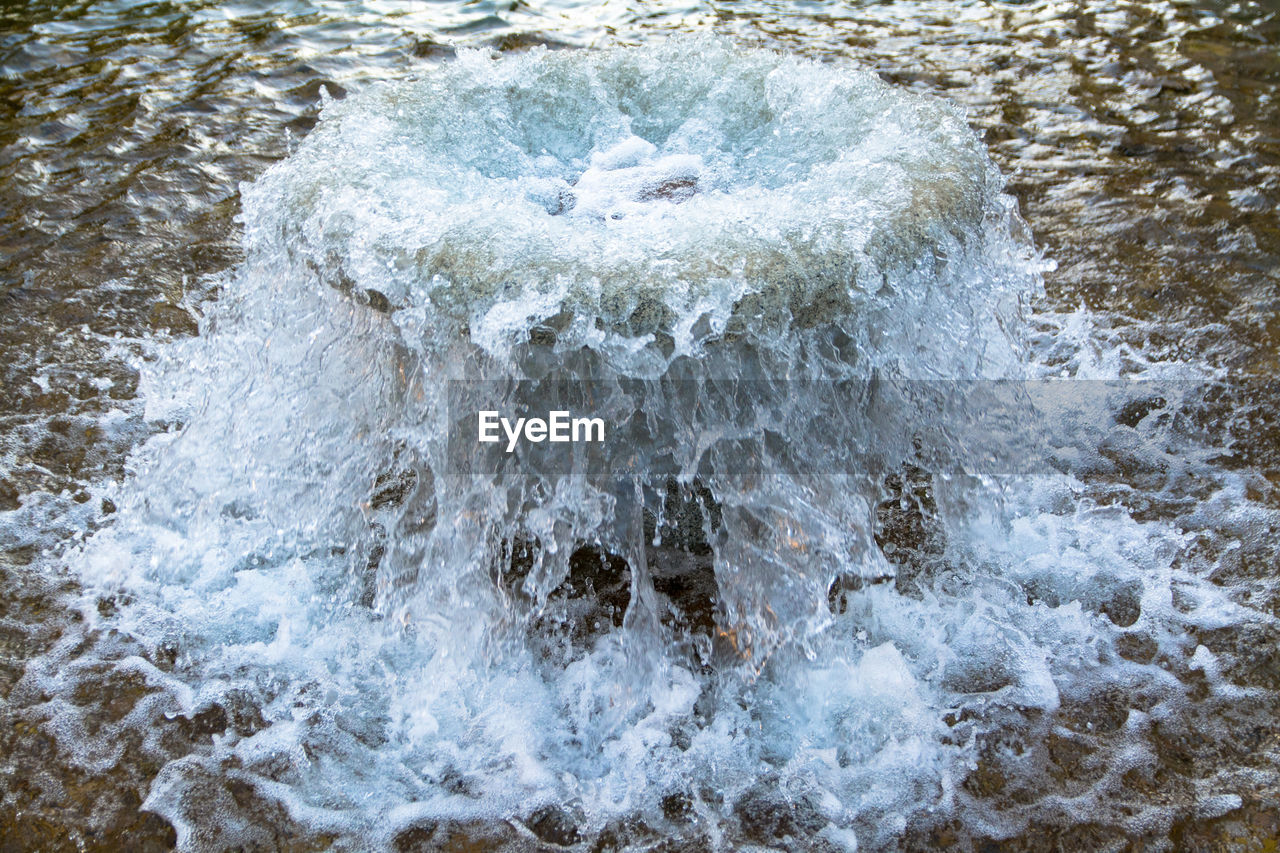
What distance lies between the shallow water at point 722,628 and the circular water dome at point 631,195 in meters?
0.29

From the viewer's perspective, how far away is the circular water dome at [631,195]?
2301 mm

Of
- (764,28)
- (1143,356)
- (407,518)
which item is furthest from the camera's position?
(764,28)

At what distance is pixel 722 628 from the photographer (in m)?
2.68

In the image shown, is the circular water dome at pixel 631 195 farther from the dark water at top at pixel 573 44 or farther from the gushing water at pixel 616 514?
the dark water at top at pixel 573 44

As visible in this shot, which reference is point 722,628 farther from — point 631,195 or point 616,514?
point 631,195

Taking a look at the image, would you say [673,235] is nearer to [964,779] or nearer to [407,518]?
[407,518]

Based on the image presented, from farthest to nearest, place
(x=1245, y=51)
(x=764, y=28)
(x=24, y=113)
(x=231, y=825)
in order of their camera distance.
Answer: (x=764, y=28) < (x=1245, y=51) < (x=24, y=113) < (x=231, y=825)

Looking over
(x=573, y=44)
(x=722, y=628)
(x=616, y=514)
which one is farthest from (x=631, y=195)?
(x=573, y=44)

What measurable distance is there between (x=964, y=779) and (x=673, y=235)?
5.22ft

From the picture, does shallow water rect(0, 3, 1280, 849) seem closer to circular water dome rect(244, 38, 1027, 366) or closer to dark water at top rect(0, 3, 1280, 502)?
dark water at top rect(0, 3, 1280, 502)

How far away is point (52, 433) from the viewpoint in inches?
132

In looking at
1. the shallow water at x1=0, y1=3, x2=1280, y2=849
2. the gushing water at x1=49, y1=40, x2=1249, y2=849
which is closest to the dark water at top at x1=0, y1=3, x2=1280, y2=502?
the shallow water at x1=0, y1=3, x2=1280, y2=849

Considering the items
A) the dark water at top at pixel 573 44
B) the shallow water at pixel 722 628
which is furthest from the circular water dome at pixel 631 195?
the dark water at top at pixel 573 44

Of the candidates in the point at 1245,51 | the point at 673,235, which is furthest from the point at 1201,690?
the point at 1245,51
